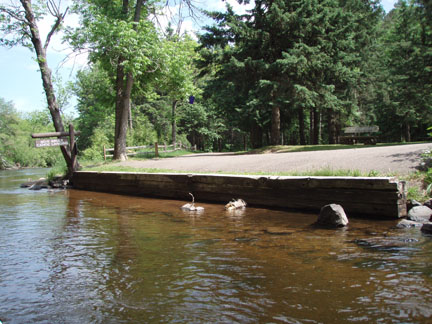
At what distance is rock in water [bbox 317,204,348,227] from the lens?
19.6 feet

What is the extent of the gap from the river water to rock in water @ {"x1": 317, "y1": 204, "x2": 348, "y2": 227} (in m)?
0.19

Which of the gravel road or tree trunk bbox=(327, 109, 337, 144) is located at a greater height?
tree trunk bbox=(327, 109, 337, 144)

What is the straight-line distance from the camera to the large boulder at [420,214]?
5898mm

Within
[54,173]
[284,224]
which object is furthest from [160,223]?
[54,173]

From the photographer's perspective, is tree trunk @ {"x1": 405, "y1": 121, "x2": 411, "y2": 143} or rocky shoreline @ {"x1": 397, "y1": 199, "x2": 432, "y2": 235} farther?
tree trunk @ {"x1": 405, "y1": 121, "x2": 411, "y2": 143}

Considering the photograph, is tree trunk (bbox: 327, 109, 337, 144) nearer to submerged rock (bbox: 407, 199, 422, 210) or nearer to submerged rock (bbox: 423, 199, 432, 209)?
submerged rock (bbox: 407, 199, 422, 210)

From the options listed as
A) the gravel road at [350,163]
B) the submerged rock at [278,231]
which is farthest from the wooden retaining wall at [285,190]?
the submerged rock at [278,231]

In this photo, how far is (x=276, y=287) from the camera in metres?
3.50

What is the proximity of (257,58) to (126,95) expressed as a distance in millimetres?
7969

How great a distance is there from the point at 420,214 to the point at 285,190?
2681 millimetres

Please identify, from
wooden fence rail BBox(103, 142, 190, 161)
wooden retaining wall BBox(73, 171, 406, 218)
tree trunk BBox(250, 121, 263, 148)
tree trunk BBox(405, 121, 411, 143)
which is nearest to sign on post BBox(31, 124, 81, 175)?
wooden retaining wall BBox(73, 171, 406, 218)

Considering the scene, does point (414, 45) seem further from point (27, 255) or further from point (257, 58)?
point (27, 255)

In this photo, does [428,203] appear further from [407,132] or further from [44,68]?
[407,132]

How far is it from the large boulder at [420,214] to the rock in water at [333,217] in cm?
110
